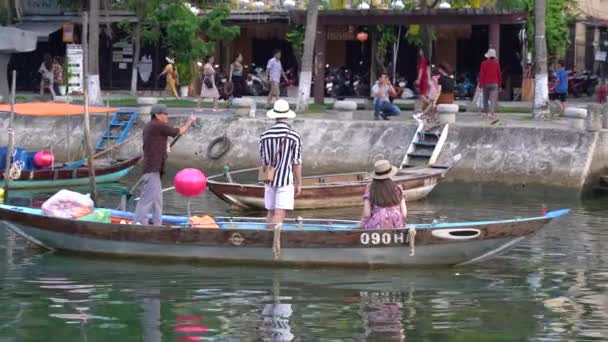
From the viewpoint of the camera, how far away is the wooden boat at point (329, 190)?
21844 millimetres

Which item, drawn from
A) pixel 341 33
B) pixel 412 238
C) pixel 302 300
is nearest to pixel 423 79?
pixel 341 33

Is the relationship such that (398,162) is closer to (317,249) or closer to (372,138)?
(372,138)

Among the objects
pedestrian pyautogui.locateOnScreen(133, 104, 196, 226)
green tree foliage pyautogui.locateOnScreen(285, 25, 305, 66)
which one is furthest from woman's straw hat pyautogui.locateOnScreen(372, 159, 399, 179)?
green tree foliage pyautogui.locateOnScreen(285, 25, 305, 66)

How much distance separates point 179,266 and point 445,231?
3310mm

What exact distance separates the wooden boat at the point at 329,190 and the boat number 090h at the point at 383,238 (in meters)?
6.38

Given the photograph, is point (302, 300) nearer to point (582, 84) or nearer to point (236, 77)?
point (236, 77)

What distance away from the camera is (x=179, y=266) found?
16.2 metres

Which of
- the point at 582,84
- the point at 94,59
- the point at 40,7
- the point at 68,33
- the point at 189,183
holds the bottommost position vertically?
the point at 189,183

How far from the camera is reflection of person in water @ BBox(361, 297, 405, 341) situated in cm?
1245

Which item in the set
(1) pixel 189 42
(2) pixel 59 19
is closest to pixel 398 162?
(1) pixel 189 42

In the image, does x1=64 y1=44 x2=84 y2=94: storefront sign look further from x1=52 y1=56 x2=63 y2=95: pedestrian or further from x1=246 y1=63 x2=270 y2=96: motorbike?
x1=246 y1=63 x2=270 y2=96: motorbike

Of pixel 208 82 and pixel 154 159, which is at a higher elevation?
pixel 208 82

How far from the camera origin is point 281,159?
52.4 ft

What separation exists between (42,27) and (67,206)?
28428 mm
